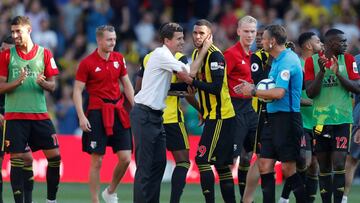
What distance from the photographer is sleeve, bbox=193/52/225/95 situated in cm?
1517

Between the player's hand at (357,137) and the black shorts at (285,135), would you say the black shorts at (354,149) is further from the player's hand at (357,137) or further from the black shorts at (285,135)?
the black shorts at (285,135)

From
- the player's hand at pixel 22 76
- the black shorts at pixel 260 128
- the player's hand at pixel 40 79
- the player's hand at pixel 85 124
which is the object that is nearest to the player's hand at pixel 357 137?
the black shorts at pixel 260 128

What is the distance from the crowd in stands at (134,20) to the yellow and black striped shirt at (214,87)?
9209mm

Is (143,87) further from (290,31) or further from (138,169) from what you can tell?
(290,31)

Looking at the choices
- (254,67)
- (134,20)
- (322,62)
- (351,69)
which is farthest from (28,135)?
(134,20)

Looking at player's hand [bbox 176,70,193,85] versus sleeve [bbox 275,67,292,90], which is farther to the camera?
player's hand [bbox 176,70,193,85]

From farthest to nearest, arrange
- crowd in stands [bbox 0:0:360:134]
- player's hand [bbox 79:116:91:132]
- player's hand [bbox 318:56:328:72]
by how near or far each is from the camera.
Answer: crowd in stands [bbox 0:0:360:134] → player's hand [bbox 79:116:91:132] → player's hand [bbox 318:56:328:72]

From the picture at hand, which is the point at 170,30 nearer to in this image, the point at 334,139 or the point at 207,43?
the point at 207,43

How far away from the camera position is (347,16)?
83.8 feet

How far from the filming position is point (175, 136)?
16.3 m

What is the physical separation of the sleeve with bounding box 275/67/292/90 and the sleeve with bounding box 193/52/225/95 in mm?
992

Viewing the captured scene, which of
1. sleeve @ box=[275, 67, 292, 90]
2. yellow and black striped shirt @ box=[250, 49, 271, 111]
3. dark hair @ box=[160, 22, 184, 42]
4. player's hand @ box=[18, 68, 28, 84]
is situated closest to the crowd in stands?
yellow and black striped shirt @ box=[250, 49, 271, 111]

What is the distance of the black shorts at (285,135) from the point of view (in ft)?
48.7

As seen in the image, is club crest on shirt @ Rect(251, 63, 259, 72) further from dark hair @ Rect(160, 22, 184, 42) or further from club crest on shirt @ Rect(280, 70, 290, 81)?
club crest on shirt @ Rect(280, 70, 290, 81)
